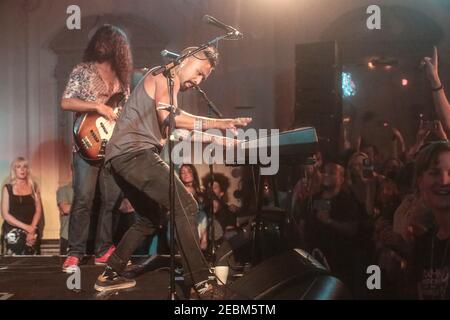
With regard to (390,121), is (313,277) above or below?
below

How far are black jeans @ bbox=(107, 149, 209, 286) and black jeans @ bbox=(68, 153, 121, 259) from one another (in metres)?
0.67

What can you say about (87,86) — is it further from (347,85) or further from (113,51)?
(347,85)

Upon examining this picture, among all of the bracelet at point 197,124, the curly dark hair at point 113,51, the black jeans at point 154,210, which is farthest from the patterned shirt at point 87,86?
the bracelet at point 197,124

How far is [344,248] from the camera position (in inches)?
157

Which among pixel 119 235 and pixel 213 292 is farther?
pixel 119 235

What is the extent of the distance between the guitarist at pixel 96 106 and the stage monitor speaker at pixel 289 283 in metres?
1.29

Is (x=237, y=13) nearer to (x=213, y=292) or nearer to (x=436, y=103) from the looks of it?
(x=436, y=103)

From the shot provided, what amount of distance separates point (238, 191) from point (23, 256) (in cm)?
194

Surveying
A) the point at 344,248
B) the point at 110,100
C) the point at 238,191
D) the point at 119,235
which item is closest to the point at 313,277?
the point at 344,248

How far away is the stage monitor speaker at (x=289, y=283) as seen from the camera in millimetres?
3008

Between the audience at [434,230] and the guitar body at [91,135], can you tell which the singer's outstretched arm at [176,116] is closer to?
the guitar body at [91,135]

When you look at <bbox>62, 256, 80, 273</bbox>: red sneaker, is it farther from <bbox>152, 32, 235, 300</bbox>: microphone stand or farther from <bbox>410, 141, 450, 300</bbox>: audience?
<bbox>410, 141, 450, 300</bbox>: audience

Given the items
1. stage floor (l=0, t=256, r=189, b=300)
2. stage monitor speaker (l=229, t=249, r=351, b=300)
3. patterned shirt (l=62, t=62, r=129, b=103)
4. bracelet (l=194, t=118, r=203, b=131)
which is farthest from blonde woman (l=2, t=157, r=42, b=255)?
stage monitor speaker (l=229, t=249, r=351, b=300)

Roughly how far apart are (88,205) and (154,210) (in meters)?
0.81
